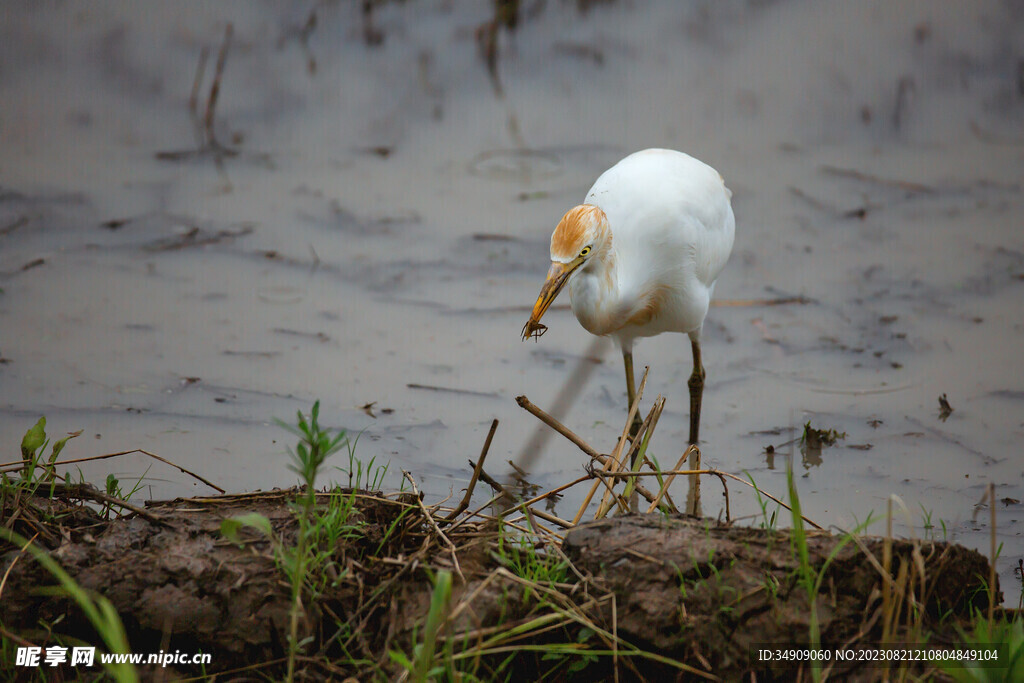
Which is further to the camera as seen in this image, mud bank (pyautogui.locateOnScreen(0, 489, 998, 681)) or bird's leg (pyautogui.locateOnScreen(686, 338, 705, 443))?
bird's leg (pyautogui.locateOnScreen(686, 338, 705, 443))

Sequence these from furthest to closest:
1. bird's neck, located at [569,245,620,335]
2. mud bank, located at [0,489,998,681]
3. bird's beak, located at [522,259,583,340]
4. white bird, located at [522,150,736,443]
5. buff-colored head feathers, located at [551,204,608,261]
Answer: bird's neck, located at [569,245,620,335] → white bird, located at [522,150,736,443] → buff-colored head feathers, located at [551,204,608,261] → bird's beak, located at [522,259,583,340] → mud bank, located at [0,489,998,681]

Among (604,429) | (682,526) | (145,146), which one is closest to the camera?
(682,526)

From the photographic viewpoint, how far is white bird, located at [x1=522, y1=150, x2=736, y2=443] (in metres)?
3.56

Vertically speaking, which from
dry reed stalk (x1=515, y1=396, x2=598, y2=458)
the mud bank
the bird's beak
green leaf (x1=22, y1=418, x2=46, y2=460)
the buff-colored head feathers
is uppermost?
the buff-colored head feathers

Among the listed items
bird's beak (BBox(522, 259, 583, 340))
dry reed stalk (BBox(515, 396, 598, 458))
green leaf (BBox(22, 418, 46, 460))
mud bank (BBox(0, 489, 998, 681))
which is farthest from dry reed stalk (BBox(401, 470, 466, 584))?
green leaf (BBox(22, 418, 46, 460))

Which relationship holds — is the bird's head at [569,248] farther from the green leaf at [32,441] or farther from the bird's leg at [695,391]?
the green leaf at [32,441]

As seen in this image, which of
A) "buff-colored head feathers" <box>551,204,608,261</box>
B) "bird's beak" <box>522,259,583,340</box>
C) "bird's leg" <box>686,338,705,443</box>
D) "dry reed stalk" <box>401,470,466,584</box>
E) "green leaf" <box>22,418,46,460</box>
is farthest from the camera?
"bird's leg" <box>686,338,705,443</box>

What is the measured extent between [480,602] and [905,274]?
4.43 meters

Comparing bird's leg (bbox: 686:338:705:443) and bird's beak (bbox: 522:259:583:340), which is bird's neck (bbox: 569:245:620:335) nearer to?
bird's beak (bbox: 522:259:583:340)

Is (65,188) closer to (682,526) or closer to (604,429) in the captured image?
(604,429)

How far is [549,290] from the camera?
3406mm

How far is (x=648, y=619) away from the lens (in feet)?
7.22

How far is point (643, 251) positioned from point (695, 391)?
85 centimetres

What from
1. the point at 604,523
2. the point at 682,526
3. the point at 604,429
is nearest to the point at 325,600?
the point at 604,523
